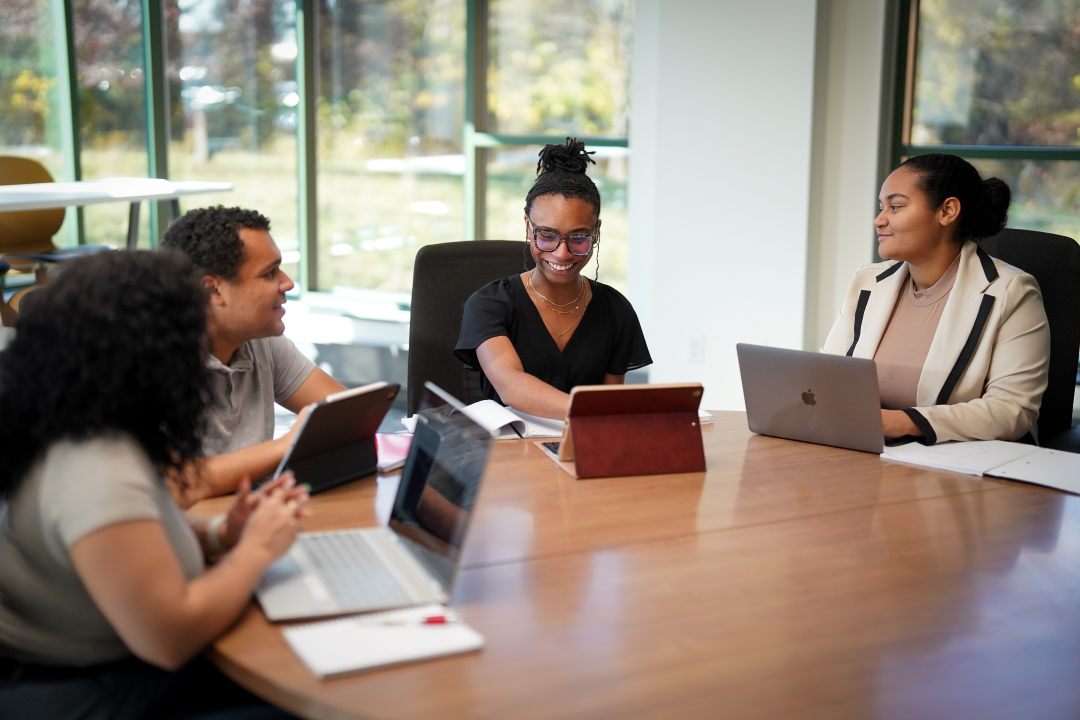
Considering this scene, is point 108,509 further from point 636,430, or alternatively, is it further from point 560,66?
point 560,66

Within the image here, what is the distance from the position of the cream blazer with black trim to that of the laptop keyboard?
49.2 inches

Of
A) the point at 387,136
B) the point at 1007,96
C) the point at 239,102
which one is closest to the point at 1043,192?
the point at 1007,96

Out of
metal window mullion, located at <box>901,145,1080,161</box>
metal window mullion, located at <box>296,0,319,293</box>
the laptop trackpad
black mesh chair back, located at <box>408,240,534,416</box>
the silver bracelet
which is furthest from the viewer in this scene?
metal window mullion, located at <box>296,0,319,293</box>

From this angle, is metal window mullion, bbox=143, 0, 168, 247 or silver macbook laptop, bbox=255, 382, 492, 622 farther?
metal window mullion, bbox=143, 0, 168, 247

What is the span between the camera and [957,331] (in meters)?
2.25

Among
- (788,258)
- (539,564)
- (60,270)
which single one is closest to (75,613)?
(60,270)

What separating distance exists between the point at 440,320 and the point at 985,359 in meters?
1.32

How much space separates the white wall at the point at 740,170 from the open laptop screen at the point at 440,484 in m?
2.73

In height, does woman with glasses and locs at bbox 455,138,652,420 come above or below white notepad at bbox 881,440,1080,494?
above

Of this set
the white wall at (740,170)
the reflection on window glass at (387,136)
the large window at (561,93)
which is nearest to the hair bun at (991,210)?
the white wall at (740,170)

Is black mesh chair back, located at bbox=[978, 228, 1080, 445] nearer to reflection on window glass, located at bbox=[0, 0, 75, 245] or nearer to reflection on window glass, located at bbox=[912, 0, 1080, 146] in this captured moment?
reflection on window glass, located at bbox=[912, 0, 1080, 146]

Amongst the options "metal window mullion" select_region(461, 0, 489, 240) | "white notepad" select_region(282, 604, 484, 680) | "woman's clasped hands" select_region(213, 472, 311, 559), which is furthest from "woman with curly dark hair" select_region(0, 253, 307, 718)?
"metal window mullion" select_region(461, 0, 489, 240)

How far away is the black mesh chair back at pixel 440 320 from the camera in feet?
8.45

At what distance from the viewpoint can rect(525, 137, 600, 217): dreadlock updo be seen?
2.28 metres
